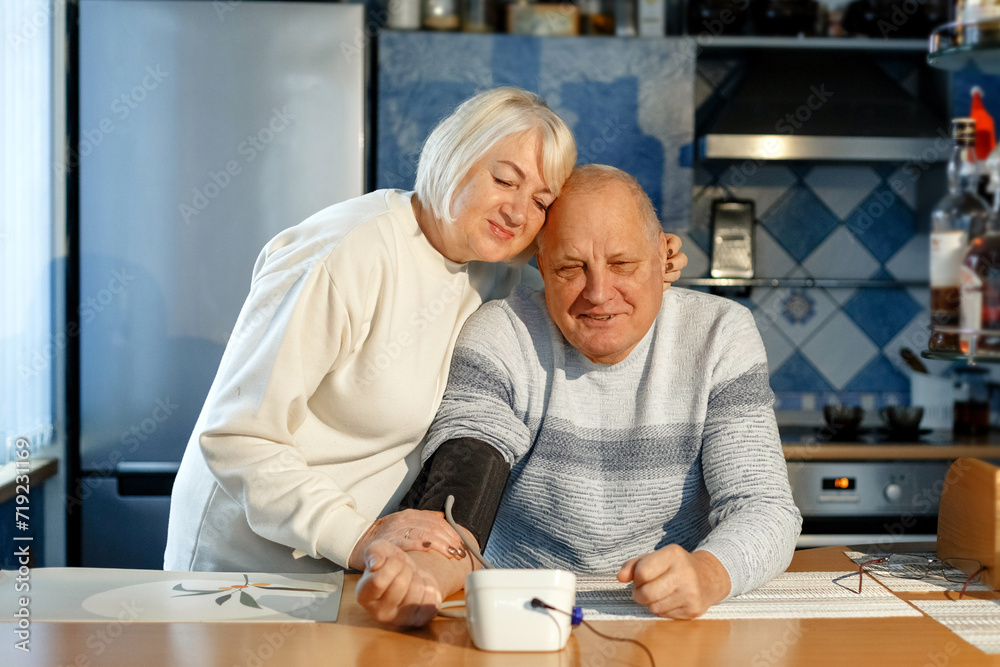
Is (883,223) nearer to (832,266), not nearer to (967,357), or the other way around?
(832,266)

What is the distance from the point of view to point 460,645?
92cm

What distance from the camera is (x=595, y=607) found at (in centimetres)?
103

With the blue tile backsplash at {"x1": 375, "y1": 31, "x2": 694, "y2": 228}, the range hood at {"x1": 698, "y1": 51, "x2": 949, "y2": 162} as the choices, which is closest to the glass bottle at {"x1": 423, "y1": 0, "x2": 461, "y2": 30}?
the blue tile backsplash at {"x1": 375, "y1": 31, "x2": 694, "y2": 228}

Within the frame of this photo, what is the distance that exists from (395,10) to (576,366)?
1.54 meters

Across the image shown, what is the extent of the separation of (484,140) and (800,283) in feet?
6.07

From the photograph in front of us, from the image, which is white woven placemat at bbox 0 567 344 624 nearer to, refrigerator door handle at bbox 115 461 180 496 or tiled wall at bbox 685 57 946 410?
refrigerator door handle at bbox 115 461 180 496

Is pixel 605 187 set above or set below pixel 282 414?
above

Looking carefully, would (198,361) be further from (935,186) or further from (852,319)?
(935,186)

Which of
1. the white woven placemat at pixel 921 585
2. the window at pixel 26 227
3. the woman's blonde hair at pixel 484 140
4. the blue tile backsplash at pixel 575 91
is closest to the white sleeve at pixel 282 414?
the woman's blonde hair at pixel 484 140

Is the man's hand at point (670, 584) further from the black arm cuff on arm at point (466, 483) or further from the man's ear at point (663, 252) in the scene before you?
the man's ear at point (663, 252)

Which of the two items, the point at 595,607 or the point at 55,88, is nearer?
the point at 595,607

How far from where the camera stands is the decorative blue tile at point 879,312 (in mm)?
2906

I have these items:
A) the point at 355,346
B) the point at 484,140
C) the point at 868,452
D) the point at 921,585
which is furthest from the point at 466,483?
the point at 868,452

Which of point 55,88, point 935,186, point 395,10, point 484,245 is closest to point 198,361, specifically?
point 55,88
